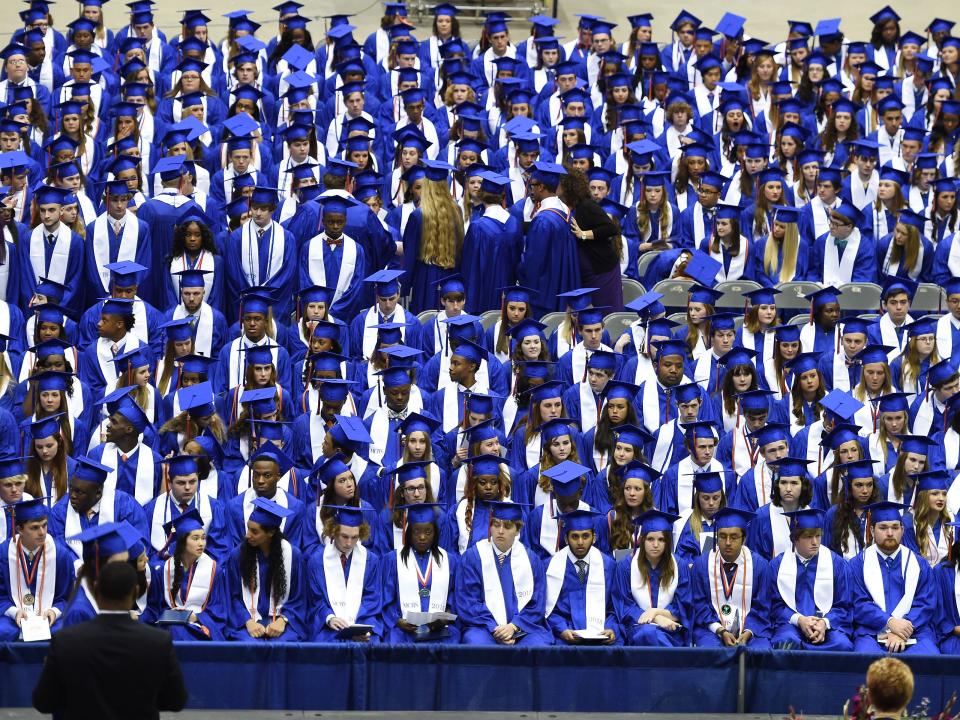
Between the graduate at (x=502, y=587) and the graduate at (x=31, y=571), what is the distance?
2.00 meters

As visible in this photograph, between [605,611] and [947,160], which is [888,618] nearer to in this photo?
[605,611]

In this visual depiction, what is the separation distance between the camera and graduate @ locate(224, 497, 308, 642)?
30.2ft

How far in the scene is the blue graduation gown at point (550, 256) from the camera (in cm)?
1185

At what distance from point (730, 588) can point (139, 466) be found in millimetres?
3261

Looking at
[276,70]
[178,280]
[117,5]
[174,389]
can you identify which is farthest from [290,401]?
[117,5]

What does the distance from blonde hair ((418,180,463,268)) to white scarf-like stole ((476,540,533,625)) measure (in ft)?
10.5

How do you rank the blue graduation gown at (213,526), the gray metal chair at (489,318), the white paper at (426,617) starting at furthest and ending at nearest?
1. the gray metal chair at (489,318)
2. the blue graduation gown at (213,526)
3. the white paper at (426,617)

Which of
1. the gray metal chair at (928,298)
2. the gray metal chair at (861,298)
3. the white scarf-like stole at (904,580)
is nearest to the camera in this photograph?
the white scarf-like stole at (904,580)

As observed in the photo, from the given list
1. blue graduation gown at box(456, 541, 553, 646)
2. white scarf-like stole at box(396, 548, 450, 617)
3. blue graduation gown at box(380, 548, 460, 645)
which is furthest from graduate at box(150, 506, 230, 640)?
blue graduation gown at box(456, 541, 553, 646)

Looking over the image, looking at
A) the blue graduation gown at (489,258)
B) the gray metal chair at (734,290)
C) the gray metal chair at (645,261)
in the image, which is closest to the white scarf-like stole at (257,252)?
the blue graduation gown at (489,258)

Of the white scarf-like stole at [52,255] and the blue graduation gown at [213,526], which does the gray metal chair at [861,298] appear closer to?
the blue graduation gown at [213,526]

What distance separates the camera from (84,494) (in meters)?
9.63

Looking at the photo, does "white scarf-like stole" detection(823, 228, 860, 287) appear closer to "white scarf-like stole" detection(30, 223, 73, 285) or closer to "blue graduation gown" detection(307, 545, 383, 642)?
"blue graduation gown" detection(307, 545, 383, 642)

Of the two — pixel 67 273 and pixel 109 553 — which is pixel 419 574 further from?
pixel 67 273
